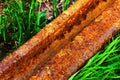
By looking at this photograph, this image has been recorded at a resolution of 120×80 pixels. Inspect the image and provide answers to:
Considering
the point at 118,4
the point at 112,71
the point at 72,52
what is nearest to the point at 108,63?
the point at 112,71

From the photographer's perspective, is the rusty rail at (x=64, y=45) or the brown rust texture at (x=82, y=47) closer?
the rusty rail at (x=64, y=45)

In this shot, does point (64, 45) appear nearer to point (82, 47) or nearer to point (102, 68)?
point (82, 47)

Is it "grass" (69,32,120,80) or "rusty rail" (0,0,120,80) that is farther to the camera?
"grass" (69,32,120,80)

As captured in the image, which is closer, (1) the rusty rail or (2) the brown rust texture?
(1) the rusty rail

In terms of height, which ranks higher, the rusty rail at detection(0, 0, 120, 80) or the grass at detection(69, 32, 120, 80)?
the rusty rail at detection(0, 0, 120, 80)

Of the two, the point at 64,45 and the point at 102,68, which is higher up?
the point at 64,45

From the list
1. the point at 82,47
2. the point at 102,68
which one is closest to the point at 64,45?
the point at 82,47
